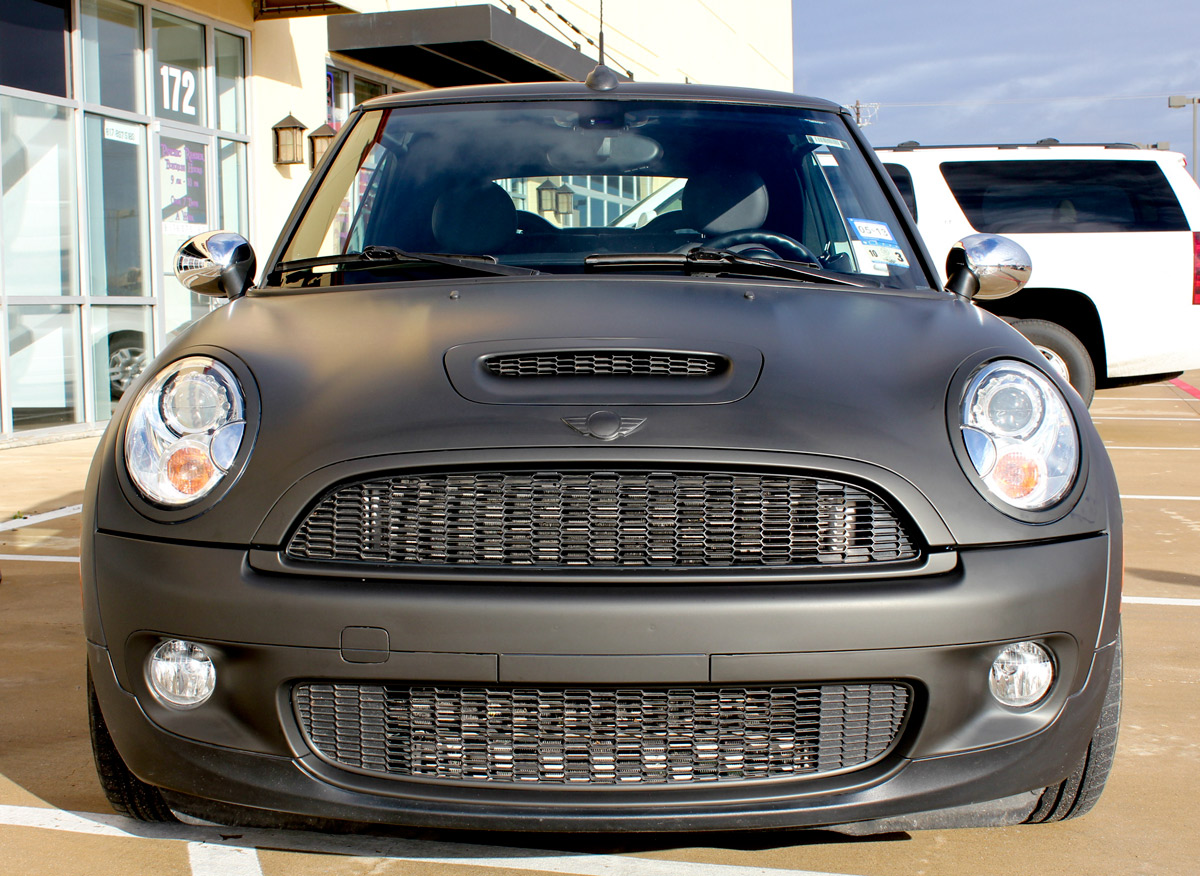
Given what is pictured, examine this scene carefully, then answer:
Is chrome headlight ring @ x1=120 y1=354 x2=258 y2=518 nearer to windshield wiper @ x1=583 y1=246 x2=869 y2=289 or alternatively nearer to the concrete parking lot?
the concrete parking lot

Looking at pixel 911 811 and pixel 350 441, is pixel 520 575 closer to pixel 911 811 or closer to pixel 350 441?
pixel 350 441

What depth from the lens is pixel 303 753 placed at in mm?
1958

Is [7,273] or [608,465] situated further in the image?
[7,273]

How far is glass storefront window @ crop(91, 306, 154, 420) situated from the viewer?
9.58m

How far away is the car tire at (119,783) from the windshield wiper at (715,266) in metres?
1.37

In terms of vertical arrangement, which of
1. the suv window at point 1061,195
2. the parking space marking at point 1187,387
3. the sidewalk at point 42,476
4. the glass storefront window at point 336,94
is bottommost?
the sidewalk at point 42,476

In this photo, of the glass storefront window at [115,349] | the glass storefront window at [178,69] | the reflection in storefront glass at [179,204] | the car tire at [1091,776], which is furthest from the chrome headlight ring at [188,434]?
the glass storefront window at [178,69]

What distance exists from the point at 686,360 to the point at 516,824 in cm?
85

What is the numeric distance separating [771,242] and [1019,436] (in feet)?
3.36

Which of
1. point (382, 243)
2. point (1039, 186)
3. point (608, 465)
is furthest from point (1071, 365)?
point (608, 465)

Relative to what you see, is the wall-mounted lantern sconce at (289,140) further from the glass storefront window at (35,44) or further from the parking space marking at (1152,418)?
the parking space marking at (1152,418)

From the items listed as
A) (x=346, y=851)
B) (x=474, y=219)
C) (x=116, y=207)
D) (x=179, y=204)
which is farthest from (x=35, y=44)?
(x=346, y=851)

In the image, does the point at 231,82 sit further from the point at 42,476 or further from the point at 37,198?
the point at 42,476

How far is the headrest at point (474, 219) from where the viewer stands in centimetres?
294
